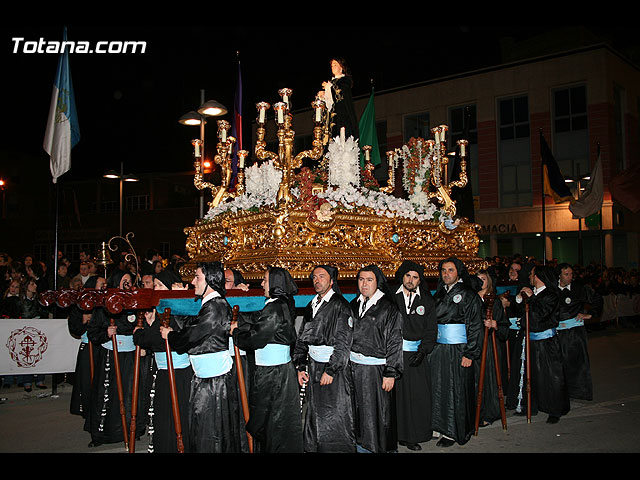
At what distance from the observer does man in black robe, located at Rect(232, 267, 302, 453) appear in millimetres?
4660

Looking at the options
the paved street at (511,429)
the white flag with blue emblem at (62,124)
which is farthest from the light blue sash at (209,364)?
the white flag with blue emblem at (62,124)

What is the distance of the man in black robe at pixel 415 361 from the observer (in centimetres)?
568

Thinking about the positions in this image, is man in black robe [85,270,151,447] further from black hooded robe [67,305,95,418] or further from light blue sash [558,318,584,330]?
light blue sash [558,318,584,330]

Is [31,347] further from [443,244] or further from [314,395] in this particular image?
[443,244]

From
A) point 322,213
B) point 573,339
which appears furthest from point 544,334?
point 322,213

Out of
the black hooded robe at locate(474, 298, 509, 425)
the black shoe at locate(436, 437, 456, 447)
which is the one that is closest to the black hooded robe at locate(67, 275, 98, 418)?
the black shoe at locate(436, 437, 456, 447)

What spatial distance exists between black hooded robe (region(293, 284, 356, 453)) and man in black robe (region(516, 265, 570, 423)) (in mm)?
2865

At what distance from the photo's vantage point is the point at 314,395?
4.88 meters

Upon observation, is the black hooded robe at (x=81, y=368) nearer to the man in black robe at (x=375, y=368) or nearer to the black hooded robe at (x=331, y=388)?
the black hooded robe at (x=331, y=388)

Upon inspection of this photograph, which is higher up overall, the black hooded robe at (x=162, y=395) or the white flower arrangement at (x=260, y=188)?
the white flower arrangement at (x=260, y=188)

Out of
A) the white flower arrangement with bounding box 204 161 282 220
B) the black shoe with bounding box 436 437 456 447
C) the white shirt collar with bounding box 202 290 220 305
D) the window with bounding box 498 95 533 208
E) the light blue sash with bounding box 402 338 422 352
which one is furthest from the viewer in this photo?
the window with bounding box 498 95 533 208

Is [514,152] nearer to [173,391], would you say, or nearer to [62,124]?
[62,124]

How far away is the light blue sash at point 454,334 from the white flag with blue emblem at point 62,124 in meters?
5.69

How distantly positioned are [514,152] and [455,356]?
1949 centimetres
